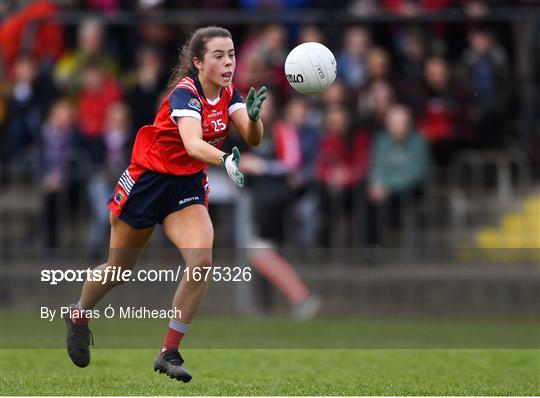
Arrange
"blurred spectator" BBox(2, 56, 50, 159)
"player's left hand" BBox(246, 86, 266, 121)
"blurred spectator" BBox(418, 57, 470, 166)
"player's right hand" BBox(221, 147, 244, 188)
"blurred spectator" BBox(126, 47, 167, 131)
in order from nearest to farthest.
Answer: "player's right hand" BBox(221, 147, 244, 188), "player's left hand" BBox(246, 86, 266, 121), "blurred spectator" BBox(418, 57, 470, 166), "blurred spectator" BBox(126, 47, 167, 131), "blurred spectator" BBox(2, 56, 50, 159)

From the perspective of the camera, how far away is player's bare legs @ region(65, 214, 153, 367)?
9.40m

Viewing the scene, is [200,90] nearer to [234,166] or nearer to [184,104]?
[184,104]

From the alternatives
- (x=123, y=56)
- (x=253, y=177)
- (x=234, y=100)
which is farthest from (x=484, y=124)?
(x=234, y=100)

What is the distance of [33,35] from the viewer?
1789 cm

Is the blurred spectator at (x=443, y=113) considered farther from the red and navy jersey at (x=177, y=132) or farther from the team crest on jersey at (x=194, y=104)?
the team crest on jersey at (x=194, y=104)

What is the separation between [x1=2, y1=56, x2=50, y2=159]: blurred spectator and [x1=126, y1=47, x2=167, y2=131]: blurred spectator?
132 cm

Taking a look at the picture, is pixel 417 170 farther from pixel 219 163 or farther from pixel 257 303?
pixel 219 163

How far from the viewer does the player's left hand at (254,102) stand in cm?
877

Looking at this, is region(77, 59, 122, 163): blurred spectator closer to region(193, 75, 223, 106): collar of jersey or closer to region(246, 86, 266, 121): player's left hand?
region(193, 75, 223, 106): collar of jersey

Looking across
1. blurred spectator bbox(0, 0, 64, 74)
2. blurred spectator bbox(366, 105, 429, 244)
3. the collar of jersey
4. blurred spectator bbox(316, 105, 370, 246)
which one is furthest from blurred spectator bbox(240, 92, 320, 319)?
the collar of jersey

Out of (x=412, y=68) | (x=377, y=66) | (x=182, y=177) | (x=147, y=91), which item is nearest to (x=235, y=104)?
(x=182, y=177)

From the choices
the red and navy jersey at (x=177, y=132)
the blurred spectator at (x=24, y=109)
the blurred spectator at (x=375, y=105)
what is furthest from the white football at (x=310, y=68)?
the blurred spectator at (x=24, y=109)

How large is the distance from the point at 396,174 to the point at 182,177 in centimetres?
729

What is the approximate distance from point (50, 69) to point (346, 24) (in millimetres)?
4050
